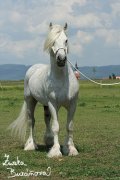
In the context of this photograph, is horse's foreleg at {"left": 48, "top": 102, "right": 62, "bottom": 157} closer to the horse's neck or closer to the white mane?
the horse's neck

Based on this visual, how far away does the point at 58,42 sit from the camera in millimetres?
10008

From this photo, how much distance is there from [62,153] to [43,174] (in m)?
2.41

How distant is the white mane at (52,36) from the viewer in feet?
33.1

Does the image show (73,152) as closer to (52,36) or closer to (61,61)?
(61,61)

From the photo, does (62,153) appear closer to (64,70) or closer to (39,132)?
(64,70)

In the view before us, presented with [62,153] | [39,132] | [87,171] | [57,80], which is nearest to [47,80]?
[57,80]

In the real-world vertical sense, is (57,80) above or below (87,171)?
above

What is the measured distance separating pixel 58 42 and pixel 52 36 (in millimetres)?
210

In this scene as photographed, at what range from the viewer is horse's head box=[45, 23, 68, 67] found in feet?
32.2

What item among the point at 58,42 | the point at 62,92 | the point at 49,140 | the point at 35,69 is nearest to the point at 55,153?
the point at 62,92

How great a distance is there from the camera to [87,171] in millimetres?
8383

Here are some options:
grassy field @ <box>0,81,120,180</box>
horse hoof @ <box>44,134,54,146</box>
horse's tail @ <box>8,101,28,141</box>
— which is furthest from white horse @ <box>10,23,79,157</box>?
horse hoof @ <box>44,134,54,146</box>

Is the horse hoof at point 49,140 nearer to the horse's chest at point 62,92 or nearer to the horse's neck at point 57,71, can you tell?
the horse's chest at point 62,92

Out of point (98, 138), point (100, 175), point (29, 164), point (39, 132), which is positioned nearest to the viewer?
point (100, 175)
